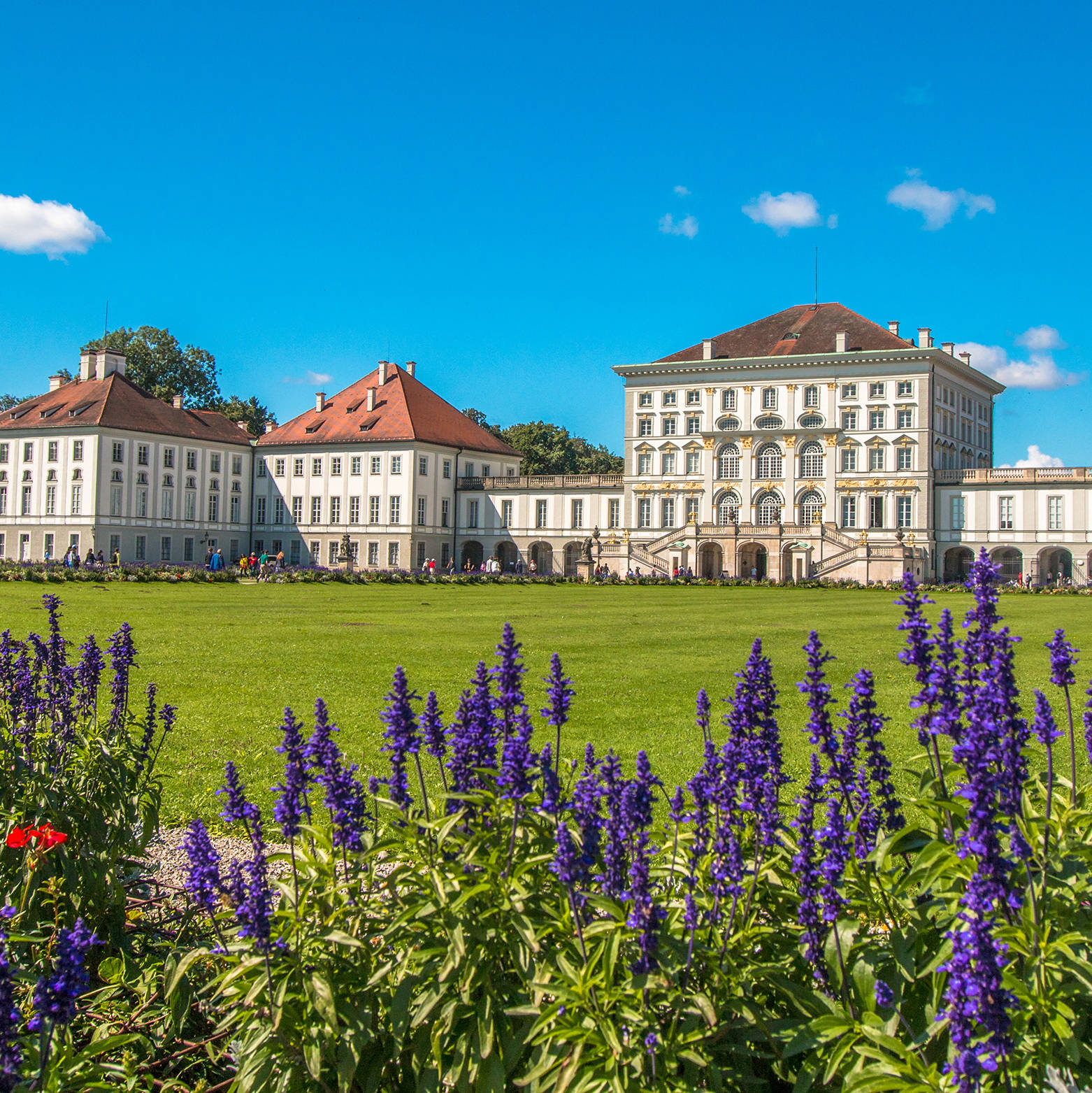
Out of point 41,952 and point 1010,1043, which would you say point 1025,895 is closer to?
point 1010,1043

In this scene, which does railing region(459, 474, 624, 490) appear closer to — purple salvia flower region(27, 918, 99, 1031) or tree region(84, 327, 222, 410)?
tree region(84, 327, 222, 410)

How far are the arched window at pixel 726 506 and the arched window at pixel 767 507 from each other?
4.60 feet

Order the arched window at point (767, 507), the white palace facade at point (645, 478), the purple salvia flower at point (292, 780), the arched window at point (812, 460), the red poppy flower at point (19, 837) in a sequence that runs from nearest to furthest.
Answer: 1. the purple salvia flower at point (292, 780)
2. the red poppy flower at point (19, 837)
3. the white palace facade at point (645, 478)
4. the arched window at point (812, 460)
5. the arched window at point (767, 507)

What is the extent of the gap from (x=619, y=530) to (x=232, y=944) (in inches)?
2566

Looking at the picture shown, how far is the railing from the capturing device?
68.8 m

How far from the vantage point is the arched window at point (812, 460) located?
63688 millimetres

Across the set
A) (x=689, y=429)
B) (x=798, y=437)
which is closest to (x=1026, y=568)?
(x=798, y=437)

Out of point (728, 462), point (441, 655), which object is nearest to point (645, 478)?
point (728, 462)

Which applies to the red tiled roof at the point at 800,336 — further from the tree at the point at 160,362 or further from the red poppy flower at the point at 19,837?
the red poppy flower at the point at 19,837

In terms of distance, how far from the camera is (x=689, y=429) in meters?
67.6

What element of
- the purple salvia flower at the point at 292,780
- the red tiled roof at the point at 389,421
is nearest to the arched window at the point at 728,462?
the red tiled roof at the point at 389,421

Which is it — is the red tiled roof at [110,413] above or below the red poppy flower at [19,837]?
above

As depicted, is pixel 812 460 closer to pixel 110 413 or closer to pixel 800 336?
pixel 800 336

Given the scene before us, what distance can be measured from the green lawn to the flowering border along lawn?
8.32ft
